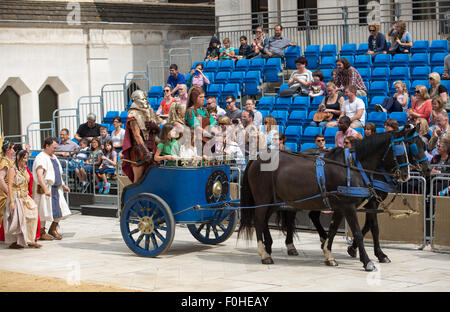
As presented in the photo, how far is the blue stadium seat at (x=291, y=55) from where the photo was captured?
824 inches

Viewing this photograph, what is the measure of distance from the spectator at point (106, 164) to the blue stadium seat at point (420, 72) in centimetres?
712

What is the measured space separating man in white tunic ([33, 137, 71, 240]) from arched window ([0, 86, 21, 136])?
38.4ft

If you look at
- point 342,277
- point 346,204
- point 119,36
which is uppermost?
point 119,36

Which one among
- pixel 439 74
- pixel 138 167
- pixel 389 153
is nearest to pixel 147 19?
pixel 439 74

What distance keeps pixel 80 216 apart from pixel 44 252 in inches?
186

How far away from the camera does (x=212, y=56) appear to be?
22.5m

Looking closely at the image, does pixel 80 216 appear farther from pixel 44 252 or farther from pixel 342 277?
pixel 342 277

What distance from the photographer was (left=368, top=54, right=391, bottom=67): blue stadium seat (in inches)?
729

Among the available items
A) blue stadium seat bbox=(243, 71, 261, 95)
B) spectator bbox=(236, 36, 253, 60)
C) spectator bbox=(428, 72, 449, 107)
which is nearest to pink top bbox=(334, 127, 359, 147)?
spectator bbox=(428, 72, 449, 107)

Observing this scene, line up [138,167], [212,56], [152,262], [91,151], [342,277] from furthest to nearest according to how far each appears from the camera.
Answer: [212,56] → [91,151] → [138,167] → [152,262] → [342,277]

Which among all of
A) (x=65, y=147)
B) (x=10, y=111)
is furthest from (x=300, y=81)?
(x=10, y=111)

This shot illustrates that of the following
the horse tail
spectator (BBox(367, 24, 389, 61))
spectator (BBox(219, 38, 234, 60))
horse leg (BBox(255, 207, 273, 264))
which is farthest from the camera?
spectator (BBox(219, 38, 234, 60))

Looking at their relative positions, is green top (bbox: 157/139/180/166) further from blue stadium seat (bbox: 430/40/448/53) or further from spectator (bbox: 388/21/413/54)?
blue stadium seat (bbox: 430/40/448/53)

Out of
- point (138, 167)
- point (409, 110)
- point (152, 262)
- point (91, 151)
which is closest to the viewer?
point (152, 262)
